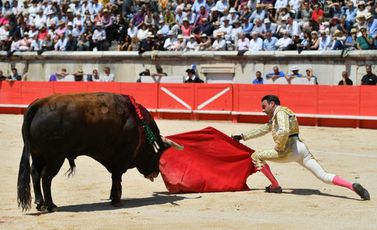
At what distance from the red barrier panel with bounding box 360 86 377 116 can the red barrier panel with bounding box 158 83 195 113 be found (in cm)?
436

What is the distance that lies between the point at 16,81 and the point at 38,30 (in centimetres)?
292

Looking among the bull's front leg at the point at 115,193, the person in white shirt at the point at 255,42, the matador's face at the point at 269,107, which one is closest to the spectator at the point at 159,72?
the person in white shirt at the point at 255,42

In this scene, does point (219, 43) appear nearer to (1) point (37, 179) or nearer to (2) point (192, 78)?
(2) point (192, 78)

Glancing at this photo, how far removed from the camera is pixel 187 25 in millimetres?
23203

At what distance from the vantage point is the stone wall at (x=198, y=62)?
2089 centimetres

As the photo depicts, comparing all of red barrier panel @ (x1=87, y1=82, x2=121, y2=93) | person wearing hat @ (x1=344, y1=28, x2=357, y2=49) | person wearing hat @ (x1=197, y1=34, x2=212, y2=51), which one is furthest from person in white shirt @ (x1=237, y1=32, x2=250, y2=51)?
red barrier panel @ (x1=87, y1=82, x2=121, y2=93)

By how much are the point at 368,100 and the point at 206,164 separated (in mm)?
8965

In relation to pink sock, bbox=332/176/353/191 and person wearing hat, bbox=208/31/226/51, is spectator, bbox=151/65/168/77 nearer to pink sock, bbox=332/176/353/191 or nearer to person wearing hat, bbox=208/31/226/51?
person wearing hat, bbox=208/31/226/51

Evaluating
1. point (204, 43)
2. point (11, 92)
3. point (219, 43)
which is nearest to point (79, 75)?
point (11, 92)

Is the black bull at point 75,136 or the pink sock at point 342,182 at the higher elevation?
the black bull at point 75,136

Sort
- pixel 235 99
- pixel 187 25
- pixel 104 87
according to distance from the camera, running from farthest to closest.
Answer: pixel 187 25, pixel 104 87, pixel 235 99

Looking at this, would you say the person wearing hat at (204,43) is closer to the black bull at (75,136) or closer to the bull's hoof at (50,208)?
the black bull at (75,136)

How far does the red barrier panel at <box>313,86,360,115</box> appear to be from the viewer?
63.4ft

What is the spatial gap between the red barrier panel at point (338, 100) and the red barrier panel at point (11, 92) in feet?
29.1
